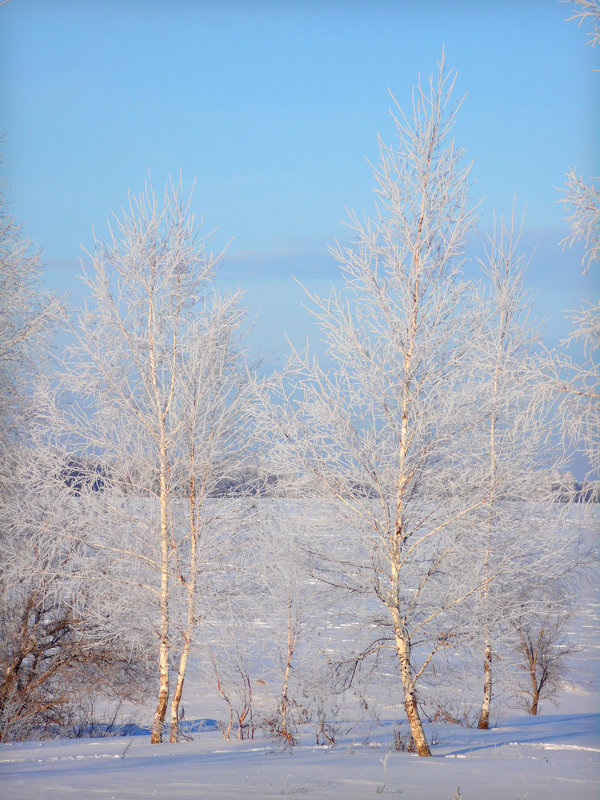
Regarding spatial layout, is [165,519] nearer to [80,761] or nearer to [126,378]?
[126,378]

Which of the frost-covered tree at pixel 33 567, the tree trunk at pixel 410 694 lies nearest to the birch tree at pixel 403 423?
the tree trunk at pixel 410 694

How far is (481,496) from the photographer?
7812mm

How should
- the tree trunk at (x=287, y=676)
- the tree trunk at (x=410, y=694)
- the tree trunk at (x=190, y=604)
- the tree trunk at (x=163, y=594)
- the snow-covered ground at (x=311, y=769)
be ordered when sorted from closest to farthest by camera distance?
the snow-covered ground at (x=311, y=769), the tree trunk at (x=410, y=694), the tree trunk at (x=190, y=604), the tree trunk at (x=163, y=594), the tree trunk at (x=287, y=676)

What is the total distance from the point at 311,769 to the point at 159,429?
5.07 metres

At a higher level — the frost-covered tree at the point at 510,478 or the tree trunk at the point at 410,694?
the frost-covered tree at the point at 510,478

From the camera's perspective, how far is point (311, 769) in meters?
7.05

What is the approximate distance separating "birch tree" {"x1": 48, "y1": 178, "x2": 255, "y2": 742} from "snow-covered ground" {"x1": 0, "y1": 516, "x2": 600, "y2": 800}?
1.92 meters

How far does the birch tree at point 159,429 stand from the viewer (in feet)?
32.6

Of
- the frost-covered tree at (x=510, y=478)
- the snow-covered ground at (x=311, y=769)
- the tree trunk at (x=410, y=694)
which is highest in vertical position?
the frost-covered tree at (x=510, y=478)

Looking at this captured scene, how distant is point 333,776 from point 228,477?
4688mm

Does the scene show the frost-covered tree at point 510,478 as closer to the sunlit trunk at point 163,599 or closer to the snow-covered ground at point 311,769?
the snow-covered ground at point 311,769

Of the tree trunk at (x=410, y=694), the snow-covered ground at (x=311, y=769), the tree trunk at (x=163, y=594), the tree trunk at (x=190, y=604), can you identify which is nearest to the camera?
the snow-covered ground at (x=311, y=769)

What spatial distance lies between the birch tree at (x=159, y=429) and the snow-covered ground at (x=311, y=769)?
1925 millimetres

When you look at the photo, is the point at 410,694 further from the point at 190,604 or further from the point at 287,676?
the point at 190,604
